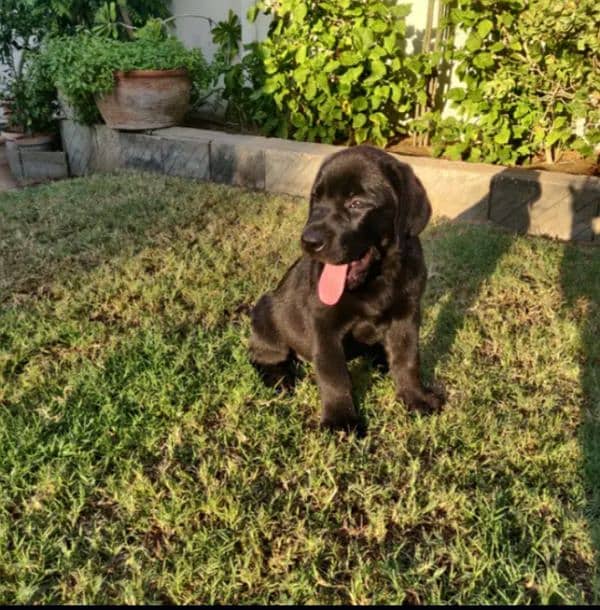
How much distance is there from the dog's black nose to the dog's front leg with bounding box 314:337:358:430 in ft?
1.20

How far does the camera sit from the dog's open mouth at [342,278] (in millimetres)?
2426

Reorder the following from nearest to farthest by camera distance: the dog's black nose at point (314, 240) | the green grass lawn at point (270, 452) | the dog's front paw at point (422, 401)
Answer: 1. the green grass lawn at point (270, 452)
2. the dog's black nose at point (314, 240)
3. the dog's front paw at point (422, 401)

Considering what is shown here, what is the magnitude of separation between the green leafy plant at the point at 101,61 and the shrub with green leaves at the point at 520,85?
299cm

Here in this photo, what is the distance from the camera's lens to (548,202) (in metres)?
4.69

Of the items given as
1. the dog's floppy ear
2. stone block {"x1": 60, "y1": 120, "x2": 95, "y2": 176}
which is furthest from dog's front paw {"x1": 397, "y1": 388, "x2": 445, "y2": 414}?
stone block {"x1": 60, "y1": 120, "x2": 95, "y2": 176}

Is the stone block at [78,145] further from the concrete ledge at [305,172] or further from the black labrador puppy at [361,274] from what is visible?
the black labrador puppy at [361,274]

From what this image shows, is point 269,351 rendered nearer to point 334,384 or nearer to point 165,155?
point 334,384

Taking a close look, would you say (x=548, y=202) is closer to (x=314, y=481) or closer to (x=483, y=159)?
(x=483, y=159)

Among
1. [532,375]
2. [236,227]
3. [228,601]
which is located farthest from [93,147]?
[228,601]

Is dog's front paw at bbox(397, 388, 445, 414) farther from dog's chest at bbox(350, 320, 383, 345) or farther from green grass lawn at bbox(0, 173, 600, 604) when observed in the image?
dog's chest at bbox(350, 320, 383, 345)

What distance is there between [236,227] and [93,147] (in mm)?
3250

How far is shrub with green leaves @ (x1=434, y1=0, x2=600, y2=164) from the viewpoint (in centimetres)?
470

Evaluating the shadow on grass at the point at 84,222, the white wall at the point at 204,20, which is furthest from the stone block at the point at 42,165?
the white wall at the point at 204,20

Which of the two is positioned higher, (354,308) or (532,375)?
(354,308)
